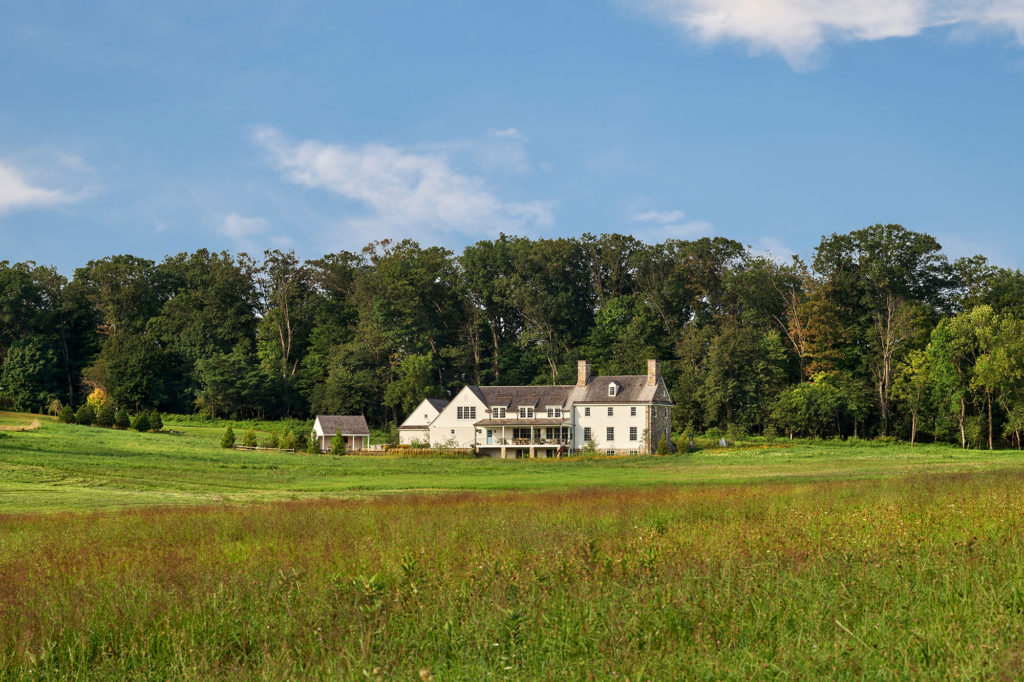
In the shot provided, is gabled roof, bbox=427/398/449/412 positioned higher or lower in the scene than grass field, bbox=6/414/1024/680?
higher

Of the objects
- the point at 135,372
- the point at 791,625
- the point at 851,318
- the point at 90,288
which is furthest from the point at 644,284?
the point at 791,625

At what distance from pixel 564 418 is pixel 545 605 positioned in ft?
228

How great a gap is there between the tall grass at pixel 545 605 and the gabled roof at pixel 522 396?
215 feet

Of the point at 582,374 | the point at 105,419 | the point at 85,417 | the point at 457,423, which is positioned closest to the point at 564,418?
the point at 582,374

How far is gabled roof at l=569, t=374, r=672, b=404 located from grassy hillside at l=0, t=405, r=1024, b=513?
12.1m

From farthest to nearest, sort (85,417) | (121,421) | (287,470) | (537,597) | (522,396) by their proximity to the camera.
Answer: (522,396) → (121,421) → (85,417) → (287,470) → (537,597)

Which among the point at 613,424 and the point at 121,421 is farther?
the point at 613,424

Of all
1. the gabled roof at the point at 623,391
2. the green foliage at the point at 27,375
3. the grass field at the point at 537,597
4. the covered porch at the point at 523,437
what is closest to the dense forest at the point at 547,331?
the green foliage at the point at 27,375

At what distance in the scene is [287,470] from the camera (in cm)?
4156

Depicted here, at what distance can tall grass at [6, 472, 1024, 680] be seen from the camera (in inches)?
232

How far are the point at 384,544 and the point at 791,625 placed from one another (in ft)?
19.5

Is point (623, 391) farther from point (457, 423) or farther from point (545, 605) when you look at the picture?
point (545, 605)

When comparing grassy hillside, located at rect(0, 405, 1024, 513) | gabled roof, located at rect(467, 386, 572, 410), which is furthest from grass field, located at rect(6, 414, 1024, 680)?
gabled roof, located at rect(467, 386, 572, 410)

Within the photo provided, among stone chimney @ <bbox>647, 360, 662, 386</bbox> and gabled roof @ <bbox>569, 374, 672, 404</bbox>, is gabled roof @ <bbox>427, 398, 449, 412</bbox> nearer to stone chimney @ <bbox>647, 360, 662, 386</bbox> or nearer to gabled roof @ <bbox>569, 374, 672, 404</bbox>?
gabled roof @ <bbox>569, 374, 672, 404</bbox>
